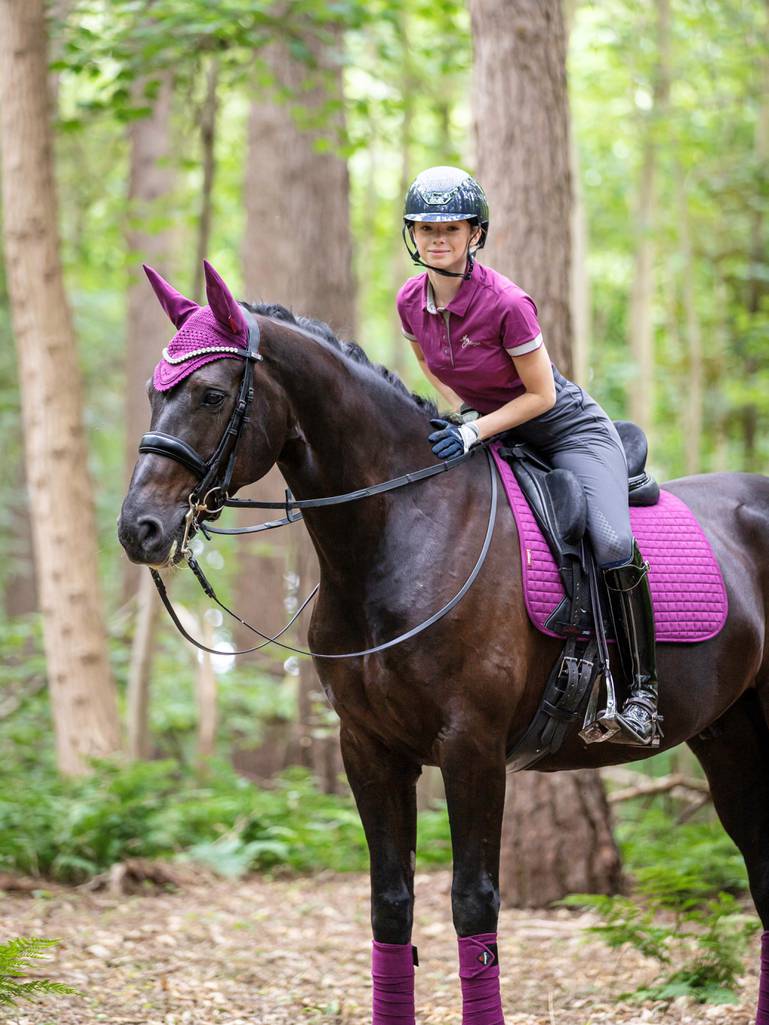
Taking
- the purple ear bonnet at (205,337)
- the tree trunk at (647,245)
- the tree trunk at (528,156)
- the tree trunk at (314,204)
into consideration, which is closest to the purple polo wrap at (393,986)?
the purple ear bonnet at (205,337)

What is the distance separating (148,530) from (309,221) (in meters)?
7.80

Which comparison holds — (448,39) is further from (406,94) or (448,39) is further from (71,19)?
(71,19)

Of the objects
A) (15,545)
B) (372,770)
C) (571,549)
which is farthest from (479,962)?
(15,545)

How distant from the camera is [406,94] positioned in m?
12.9

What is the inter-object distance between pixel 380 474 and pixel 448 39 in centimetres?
956

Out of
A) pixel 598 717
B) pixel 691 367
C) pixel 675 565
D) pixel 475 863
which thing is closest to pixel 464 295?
pixel 675 565

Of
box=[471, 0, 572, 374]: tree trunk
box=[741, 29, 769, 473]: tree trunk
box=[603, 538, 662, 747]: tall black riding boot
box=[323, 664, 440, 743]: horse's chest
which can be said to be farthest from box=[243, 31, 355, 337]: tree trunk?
box=[741, 29, 769, 473]: tree trunk

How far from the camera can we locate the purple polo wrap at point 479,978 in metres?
3.72

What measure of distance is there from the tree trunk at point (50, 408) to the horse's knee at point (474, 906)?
5626 millimetres

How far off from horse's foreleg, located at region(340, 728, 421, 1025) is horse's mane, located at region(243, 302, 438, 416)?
1.30m

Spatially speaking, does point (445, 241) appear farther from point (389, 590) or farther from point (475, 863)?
point (475, 863)

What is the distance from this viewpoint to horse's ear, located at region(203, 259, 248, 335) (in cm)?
346

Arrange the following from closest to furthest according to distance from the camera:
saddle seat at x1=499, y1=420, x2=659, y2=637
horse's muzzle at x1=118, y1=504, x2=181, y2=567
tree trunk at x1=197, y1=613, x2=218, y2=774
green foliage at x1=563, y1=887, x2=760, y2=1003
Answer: horse's muzzle at x1=118, y1=504, x2=181, y2=567
saddle seat at x1=499, y1=420, x2=659, y2=637
green foliage at x1=563, y1=887, x2=760, y2=1003
tree trunk at x1=197, y1=613, x2=218, y2=774

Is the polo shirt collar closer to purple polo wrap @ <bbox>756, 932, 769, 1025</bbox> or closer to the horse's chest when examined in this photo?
the horse's chest
